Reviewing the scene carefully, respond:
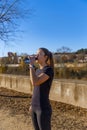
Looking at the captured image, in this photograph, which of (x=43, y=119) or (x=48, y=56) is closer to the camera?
(x=43, y=119)

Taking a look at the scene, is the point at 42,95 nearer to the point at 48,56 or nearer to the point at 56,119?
the point at 48,56

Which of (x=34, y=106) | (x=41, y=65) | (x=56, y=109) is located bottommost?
(x=56, y=109)

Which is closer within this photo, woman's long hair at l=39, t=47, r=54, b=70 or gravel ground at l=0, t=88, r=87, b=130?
woman's long hair at l=39, t=47, r=54, b=70

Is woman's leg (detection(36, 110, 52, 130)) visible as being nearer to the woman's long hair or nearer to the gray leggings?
the gray leggings

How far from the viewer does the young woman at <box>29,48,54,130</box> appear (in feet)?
13.5

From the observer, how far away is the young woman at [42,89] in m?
4.11

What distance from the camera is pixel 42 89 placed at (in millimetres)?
4172

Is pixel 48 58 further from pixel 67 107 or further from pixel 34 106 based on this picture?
pixel 67 107

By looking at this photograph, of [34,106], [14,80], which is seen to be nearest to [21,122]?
[34,106]

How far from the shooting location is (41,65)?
428cm

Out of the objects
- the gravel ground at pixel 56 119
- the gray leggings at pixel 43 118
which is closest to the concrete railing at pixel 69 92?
the gravel ground at pixel 56 119

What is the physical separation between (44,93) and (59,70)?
1848 centimetres

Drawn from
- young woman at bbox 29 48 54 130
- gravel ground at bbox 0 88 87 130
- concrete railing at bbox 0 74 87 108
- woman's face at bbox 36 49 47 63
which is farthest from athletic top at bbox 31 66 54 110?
concrete railing at bbox 0 74 87 108

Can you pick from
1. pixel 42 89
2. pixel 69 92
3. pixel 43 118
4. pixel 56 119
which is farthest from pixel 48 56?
pixel 69 92
